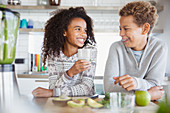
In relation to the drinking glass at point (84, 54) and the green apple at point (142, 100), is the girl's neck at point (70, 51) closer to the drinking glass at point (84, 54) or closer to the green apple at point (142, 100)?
the drinking glass at point (84, 54)

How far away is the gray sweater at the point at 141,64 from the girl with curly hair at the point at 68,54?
0.18m

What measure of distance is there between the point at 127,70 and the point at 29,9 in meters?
2.64

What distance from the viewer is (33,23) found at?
12.6 feet

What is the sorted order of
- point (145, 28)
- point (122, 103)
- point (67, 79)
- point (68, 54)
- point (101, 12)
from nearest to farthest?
point (122, 103) → point (67, 79) → point (145, 28) → point (68, 54) → point (101, 12)

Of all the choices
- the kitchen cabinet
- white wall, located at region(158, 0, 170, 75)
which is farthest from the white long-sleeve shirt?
white wall, located at region(158, 0, 170, 75)

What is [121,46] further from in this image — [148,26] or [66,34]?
[66,34]

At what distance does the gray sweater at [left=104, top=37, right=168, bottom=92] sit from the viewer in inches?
67.5

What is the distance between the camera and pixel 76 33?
1.95 meters

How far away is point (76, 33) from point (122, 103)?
1.08 metres

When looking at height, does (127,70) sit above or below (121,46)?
below

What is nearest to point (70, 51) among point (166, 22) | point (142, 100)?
point (142, 100)

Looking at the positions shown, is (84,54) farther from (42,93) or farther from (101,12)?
(101,12)

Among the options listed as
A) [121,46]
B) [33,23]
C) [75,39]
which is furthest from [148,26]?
[33,23]

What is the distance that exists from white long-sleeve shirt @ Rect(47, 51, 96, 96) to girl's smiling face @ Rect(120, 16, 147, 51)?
0.38 meters
